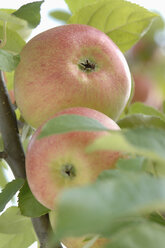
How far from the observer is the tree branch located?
70cm

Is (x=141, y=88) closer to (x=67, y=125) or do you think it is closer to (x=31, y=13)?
(x=31, y=13)

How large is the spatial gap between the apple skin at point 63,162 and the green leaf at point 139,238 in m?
0.20

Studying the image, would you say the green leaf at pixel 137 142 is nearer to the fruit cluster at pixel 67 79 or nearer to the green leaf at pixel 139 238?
the green leaf at pixel 139 238

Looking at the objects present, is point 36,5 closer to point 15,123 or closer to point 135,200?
point 15,123

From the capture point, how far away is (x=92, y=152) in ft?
1.75

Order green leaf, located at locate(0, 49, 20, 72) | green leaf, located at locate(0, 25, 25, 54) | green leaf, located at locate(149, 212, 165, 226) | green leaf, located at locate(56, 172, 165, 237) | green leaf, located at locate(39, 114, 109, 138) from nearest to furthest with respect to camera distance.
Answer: green leaf, located at locate(56, 172, 165, 237), green leaf, located at locate(39, 114, 109, 138), green leaf, located at locate(149, 212, 165, 226), green leaf, located at locate(0, 49, 20, 72), green leaf, located at locate(0, 25, 25, 54)

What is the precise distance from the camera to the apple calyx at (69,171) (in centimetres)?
55

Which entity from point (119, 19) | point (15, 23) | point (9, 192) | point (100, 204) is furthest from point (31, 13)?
point (100, 204)

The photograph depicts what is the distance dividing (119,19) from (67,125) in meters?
0.47

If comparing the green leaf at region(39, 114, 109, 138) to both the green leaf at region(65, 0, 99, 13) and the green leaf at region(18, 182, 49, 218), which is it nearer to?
the green leaf at region(18, 182, 49, 218)

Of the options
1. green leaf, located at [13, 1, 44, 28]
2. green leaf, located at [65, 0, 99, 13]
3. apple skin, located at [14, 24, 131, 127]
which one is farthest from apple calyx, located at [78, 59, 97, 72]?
green leaf, located at [65, 0, 99, 13]

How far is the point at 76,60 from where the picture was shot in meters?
0.69

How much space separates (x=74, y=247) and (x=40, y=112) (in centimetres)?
21

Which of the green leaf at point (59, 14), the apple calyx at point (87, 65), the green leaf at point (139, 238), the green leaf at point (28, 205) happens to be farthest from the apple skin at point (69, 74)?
the green leaf at point (139, 238)
